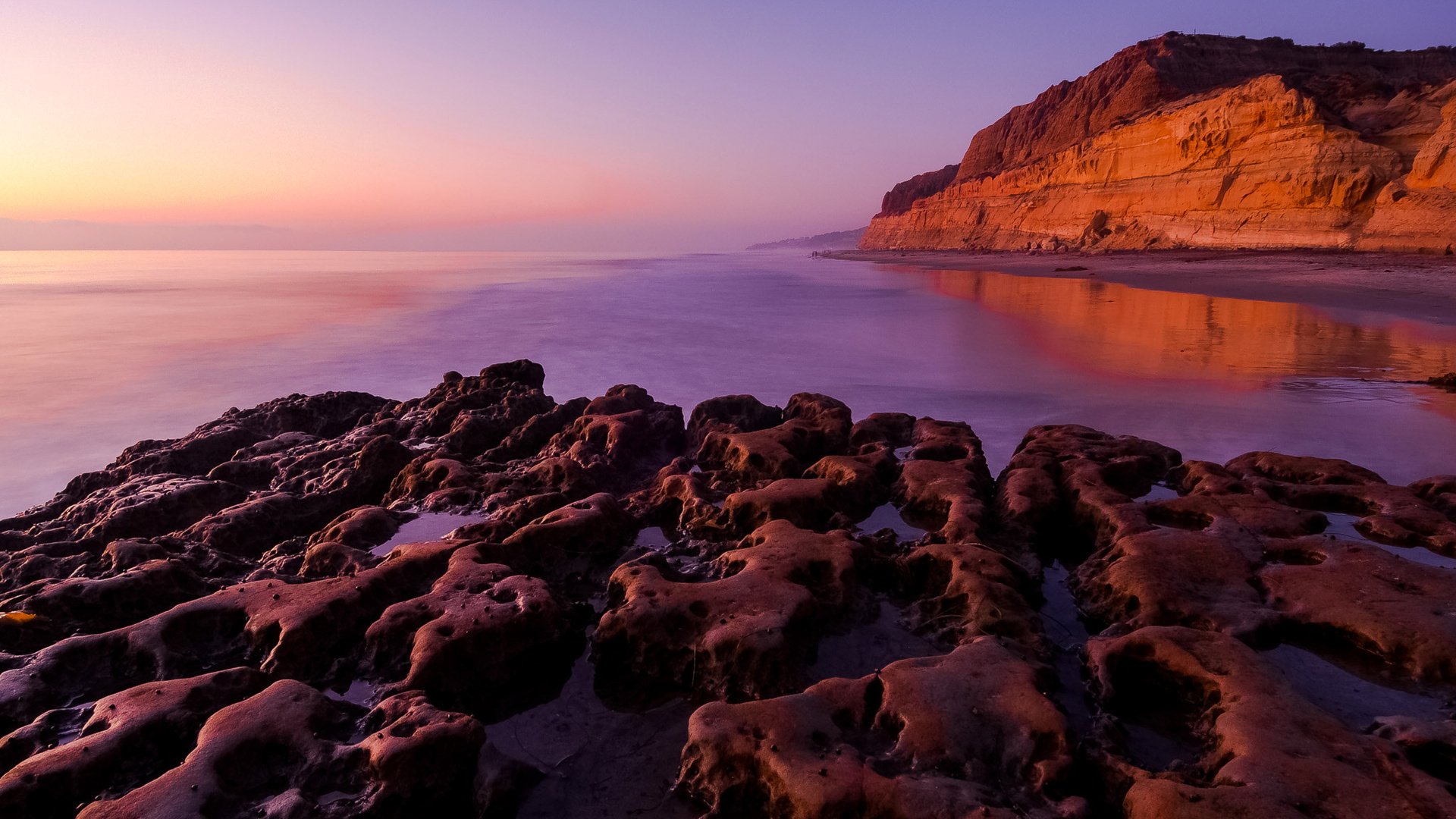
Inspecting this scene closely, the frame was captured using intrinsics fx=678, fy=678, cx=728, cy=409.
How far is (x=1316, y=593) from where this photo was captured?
14.8ft

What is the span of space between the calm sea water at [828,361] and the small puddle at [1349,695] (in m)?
4.92

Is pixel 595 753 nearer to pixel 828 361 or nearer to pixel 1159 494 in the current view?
pixel 1159 494

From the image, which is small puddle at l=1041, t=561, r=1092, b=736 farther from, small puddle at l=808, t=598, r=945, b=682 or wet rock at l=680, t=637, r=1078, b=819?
small puddle at l=808, t=598, r=945, b=682

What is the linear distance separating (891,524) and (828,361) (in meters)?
11.4

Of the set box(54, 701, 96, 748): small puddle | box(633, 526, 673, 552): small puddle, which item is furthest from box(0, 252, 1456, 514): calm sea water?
box(54, 701, 96, 748): small puddle

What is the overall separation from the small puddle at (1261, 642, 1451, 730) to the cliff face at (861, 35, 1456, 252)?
122 feet

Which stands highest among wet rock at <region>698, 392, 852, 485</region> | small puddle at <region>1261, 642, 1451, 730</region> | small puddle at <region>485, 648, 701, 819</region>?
wet rock at <region>698, 392, 852, 485</region>

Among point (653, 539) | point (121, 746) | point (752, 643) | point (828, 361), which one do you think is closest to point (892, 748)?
point (752, 643)

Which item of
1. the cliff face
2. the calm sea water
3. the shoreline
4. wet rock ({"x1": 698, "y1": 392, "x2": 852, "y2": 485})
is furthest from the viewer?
the cliff face

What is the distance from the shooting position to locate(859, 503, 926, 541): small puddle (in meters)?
6.42

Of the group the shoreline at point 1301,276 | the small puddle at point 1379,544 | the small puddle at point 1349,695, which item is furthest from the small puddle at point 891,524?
the shoreline at point 1301,276

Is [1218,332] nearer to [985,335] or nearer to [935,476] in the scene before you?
[985,335]

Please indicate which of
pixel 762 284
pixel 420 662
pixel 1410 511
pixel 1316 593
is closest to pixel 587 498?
pixel 420 662

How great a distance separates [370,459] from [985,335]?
1707cm
